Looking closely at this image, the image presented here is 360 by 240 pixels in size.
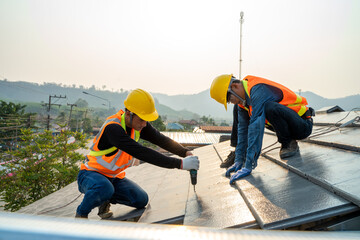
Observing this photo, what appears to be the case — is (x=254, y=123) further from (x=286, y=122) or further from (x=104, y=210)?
(x=104, y=210)

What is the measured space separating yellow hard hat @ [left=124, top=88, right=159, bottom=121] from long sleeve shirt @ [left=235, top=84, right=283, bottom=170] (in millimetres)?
1132

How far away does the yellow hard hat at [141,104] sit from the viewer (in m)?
2.61

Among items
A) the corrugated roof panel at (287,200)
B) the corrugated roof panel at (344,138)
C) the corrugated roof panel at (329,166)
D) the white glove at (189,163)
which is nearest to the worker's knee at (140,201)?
the white glove at (189,163)

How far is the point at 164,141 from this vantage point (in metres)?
3.07

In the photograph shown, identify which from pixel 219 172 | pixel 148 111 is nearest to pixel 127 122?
pixel 148 111

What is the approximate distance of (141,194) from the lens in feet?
9.21

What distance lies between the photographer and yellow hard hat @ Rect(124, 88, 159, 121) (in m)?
2.61

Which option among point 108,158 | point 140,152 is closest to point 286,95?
point 140,152

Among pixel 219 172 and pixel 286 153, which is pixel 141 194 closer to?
pixel 219 172

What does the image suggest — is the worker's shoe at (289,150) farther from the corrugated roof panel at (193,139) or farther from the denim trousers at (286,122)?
the corrugated roof panel at (193,139)

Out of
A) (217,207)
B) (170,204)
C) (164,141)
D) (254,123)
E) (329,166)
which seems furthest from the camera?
(164,141)

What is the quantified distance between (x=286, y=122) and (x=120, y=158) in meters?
2.05

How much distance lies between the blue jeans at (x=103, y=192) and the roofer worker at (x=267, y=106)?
1160 millimetres

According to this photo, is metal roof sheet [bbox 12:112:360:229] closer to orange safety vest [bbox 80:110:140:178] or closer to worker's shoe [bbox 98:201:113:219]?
worker's shoe [bbox 98:201:113:219]
